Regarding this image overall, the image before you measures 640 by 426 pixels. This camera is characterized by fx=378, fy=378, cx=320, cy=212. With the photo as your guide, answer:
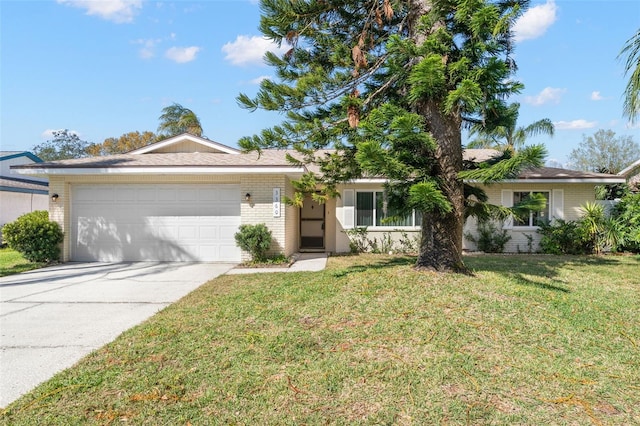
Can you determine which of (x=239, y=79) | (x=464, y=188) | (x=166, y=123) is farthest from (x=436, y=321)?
(x=166, y=123)

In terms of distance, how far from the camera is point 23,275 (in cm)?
897

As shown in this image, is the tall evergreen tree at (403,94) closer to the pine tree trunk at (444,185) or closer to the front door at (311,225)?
the pine tree trunk at (444,185)

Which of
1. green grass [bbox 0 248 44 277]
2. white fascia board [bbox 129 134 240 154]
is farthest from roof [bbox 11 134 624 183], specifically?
green grass [bbox 0 248 44 277]

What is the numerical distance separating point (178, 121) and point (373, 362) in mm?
28021

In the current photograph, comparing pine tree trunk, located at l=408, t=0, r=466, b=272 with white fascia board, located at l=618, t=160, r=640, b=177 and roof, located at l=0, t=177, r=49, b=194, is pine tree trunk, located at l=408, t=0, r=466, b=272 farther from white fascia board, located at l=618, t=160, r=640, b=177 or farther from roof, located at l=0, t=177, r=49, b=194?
roof, located at l=0, t=177, r=49, b=194

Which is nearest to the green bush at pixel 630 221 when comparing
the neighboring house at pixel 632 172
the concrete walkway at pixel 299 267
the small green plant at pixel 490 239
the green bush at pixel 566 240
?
the green bush at pixel 566 240

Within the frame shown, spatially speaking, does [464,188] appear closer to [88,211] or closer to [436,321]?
[436,321]

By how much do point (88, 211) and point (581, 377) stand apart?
12000 mm

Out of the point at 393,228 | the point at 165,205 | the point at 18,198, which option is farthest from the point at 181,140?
the point at 18,198

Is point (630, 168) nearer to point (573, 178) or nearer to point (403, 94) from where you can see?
point (573, 178)

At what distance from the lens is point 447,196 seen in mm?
5957

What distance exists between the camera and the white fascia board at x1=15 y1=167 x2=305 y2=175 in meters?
10.2

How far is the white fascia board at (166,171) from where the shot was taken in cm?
1017

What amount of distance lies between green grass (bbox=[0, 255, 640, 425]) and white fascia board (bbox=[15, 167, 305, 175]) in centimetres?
493
